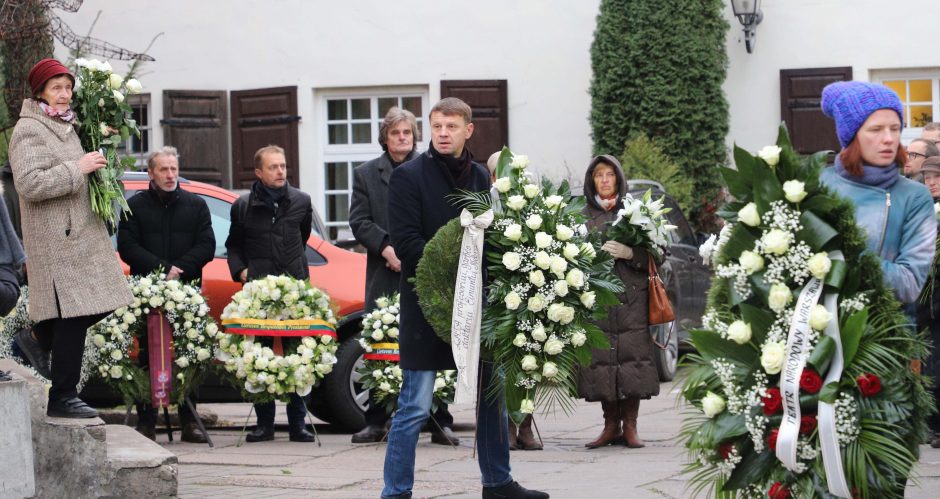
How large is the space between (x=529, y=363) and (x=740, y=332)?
1.51 m

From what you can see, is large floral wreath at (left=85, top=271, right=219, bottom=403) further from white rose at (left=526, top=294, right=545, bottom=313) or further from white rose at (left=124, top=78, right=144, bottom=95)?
white rose at (left=526, top=294, right=545, bottom=313)

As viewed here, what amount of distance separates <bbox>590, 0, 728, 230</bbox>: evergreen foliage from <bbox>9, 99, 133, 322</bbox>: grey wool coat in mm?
10654

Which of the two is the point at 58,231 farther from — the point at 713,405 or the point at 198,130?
the point at 198,130

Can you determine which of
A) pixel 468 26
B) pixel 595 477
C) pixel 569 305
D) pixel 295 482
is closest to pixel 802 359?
pixel 569 305

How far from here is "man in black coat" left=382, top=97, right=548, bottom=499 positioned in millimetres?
6230

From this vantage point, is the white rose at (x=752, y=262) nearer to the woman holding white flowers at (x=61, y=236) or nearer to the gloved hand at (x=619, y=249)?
the woman holding white flowers at (x=61, y=236)

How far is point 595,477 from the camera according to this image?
299 inches

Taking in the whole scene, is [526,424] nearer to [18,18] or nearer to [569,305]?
[569,305]

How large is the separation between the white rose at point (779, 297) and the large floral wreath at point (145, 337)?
16.8ft

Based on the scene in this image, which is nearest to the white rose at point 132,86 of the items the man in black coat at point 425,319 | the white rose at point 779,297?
the man in black coat at point 425,319

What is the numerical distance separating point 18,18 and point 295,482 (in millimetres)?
6170

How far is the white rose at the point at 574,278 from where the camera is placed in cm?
627

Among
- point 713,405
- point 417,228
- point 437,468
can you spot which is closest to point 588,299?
point 417,228

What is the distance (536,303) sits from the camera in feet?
20.2
